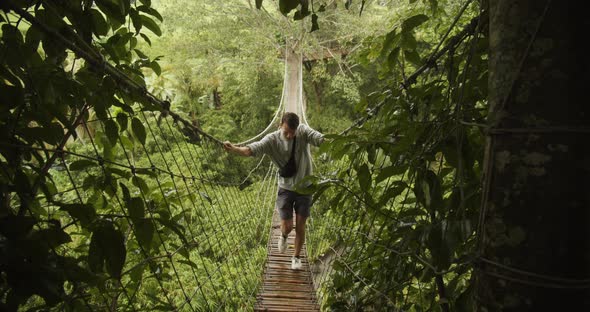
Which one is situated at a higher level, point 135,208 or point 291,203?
point 135,208

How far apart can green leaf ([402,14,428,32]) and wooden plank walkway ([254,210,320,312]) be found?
48.8 inches

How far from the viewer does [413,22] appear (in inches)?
22.1

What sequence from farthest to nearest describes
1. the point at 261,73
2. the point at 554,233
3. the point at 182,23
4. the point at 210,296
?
the point at 261,73 → the point at 182,23 → the point at 210,296 → the point at 554,233

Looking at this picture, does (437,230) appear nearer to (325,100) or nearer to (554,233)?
(554,233)

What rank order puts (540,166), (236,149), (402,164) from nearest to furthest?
(540,166) → (402,164) → (236,149)

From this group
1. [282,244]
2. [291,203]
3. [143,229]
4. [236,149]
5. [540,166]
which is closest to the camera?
[540,166]

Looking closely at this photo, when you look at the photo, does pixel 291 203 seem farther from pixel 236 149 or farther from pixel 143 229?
pixel 143 229

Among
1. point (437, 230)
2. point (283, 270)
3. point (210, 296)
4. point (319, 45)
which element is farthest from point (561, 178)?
point (319, 45)

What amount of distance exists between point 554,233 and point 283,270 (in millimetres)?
1729

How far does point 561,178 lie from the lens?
0.27m

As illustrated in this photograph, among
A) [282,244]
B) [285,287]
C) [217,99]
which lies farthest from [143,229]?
[217,99]

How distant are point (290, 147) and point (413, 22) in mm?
1197

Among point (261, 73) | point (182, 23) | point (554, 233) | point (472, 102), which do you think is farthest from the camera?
point (261, 73)

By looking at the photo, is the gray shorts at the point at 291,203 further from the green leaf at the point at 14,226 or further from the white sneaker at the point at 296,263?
the green leaf at the point at 14,226
